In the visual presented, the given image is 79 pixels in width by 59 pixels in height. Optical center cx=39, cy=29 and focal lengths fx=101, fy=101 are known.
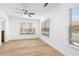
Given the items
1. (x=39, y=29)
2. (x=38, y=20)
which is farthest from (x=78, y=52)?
(x=38, y=20)

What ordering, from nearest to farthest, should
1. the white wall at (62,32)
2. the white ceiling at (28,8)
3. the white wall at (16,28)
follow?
1. the white ceiling at (28,8)
2. the white wall at (62,32)
3. the white wall at (16,28)

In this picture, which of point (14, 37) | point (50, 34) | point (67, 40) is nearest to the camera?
point (67, 40)

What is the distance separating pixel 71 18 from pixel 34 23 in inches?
37.2

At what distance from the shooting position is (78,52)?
2.16m

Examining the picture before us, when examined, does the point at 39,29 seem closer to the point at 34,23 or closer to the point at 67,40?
the point at 34,23

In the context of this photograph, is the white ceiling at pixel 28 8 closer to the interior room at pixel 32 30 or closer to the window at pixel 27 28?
the interior room at pixel 32 30

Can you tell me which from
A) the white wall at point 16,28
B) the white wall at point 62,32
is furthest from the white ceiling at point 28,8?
the white wall at point 62,32

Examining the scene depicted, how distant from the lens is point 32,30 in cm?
262

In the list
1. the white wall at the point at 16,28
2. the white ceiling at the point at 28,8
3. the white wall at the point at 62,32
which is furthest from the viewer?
the white wall at the point at 16,28

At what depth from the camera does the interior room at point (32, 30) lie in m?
Answer: 2.31

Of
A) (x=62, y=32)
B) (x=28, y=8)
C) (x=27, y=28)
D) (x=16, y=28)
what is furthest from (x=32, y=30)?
(x=62, y=32)

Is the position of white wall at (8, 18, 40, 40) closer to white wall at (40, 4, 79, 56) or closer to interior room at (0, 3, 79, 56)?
interior room at (0, 3, 79, 56)

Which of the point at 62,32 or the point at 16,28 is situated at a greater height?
the point at 16,28

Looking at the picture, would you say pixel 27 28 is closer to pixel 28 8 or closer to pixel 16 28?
pixel 16 28
